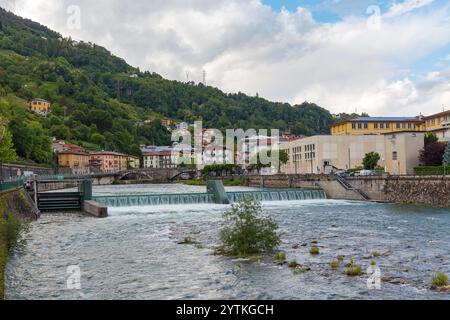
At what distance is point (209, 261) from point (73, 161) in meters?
131

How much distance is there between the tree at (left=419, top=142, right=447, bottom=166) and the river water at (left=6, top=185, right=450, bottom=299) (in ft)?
87.2

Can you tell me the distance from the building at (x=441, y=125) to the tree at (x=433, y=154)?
854 centimetres

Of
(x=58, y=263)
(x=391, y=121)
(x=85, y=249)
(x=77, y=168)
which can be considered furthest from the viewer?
(x=77, y=168)

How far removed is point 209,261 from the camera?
2142 cm

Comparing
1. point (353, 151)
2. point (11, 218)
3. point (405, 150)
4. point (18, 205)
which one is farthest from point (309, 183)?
point (11, 218)

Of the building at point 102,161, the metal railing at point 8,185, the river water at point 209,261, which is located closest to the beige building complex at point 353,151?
the river water at point 209,261

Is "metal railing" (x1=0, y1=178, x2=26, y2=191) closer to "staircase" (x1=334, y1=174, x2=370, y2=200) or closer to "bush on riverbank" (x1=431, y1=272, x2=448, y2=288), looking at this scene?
"bush on riverbank" (x1=431, y1=272, x2=448, y2=288)

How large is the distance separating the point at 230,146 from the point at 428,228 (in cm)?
16824

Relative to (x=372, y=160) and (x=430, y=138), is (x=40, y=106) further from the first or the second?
(x=430, y=138)

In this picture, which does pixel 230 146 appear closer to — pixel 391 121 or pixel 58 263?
pixel 391 121

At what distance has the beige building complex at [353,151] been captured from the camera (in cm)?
6575

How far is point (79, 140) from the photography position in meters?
185

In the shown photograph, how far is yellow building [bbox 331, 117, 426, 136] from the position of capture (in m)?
101
